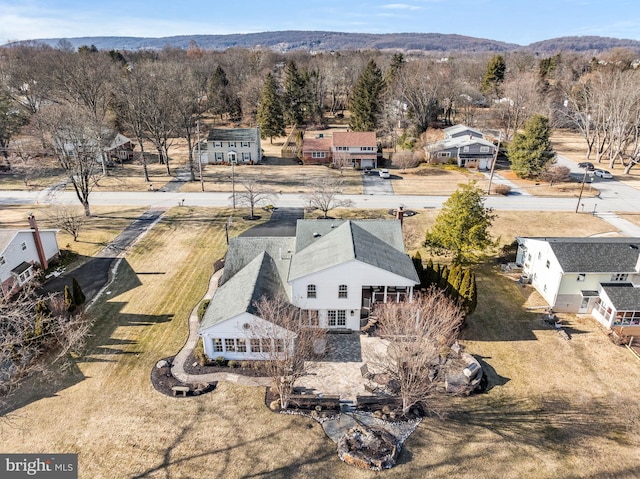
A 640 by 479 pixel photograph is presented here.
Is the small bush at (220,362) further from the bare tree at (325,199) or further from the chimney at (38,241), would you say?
the bare tree at (325,199)

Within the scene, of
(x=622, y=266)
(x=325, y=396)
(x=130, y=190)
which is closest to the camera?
(x=325, y=396)

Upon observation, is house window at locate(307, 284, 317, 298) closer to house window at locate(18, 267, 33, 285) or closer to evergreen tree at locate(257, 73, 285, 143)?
house window at locate(18, 267, 33, 285)

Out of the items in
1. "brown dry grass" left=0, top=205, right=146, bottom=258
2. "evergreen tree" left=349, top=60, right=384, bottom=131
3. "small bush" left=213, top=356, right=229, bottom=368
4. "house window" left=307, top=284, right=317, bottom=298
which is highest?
"evergreen tree" left=349, top=60, right=384, bottom=131

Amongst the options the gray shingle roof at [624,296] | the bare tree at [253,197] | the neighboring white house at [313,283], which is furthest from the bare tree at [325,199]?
the gray shingle roof at [624,296]

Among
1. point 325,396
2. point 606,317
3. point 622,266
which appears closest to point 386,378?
point 325,396

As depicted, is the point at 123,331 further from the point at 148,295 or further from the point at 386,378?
the point at 386,378

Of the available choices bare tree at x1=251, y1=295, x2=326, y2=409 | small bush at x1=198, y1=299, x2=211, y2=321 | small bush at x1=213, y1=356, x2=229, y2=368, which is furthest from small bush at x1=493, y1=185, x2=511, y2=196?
small bush at x1=213, y1=356, x2=229, y2=368
